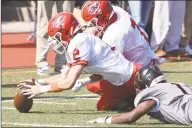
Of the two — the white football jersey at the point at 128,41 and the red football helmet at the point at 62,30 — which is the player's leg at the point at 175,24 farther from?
the red football helmet at the point at 62,30

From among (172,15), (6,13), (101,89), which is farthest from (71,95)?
(6,13)

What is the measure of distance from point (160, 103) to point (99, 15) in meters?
1.70

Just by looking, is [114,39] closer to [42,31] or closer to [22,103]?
[22,103]

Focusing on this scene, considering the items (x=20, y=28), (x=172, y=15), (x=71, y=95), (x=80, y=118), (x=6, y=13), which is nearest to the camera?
(x=80, y=118)

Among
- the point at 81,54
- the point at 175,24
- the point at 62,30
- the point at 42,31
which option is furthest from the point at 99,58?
the point at 175,24

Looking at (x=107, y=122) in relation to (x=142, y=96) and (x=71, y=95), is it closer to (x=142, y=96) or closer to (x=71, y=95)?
(x=142, y=96)

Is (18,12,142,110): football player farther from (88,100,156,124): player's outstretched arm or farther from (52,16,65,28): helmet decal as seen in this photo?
(88,100,156,124): player's outstretched arm

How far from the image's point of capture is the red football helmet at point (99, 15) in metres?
8.06

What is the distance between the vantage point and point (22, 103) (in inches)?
290

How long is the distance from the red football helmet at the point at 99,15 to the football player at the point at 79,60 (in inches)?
26.9

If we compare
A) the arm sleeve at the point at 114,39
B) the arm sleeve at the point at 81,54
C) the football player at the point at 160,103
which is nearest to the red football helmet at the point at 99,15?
the arm sleeve at the point at 114,39

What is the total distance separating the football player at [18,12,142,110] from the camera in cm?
698

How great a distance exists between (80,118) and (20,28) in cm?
1180

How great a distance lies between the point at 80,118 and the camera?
703 cm
